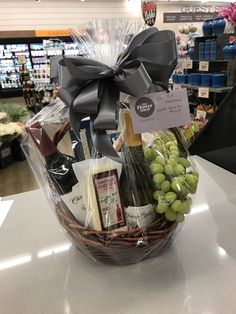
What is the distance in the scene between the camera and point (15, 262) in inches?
27.5

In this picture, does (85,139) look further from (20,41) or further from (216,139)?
(20,41)

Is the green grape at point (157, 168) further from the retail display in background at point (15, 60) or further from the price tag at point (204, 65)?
the retail display in background at point (15, 60)

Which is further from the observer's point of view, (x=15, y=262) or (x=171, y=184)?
(x=15, y=262)

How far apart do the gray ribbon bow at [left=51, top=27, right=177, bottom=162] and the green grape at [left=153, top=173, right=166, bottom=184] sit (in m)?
0.09

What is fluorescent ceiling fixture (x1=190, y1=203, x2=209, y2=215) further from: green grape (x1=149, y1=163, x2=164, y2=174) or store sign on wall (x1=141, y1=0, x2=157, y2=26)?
store sign on wall (x1=141, y1=0, x2=157, y2=26)

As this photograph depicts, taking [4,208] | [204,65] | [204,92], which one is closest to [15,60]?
[204,65]

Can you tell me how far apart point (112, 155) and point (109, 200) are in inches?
3.8

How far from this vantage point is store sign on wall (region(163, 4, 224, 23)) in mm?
8773

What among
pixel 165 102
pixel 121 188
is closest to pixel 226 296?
A: pixel 121 188

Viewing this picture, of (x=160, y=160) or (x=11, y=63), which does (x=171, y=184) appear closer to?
(x=160, y=160)

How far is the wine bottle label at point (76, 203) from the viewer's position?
0.61 metres

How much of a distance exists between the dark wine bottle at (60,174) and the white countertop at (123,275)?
14 cm

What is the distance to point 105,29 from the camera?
2.19ft

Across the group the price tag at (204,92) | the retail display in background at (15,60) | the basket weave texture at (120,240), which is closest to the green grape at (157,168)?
the basket weave texture at (120,240)
